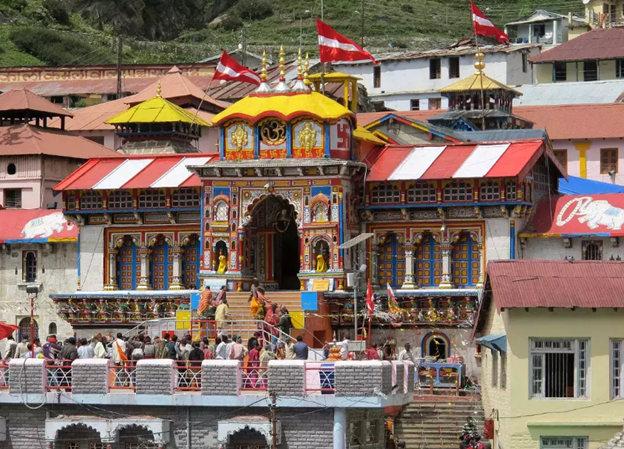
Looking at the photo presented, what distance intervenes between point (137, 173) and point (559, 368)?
823 inches

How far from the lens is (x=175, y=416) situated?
4138 cm

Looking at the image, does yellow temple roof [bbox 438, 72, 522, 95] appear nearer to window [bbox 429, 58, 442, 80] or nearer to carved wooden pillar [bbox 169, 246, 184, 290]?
window [bbox 429, 58, 442, 80]

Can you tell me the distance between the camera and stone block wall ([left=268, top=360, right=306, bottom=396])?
4034 centimetres

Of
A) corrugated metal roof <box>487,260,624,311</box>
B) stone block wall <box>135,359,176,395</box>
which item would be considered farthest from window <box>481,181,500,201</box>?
stone block wall <box>135,359,176,395</box>

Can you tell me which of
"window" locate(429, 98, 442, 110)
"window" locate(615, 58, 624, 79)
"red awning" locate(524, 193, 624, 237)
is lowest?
"red awning" locate(524, 193, 624, 237)

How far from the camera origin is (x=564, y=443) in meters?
43.1

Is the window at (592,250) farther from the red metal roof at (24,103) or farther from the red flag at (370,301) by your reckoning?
the red metal roof at (24,103)

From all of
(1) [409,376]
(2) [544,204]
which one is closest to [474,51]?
(2) [544,204]

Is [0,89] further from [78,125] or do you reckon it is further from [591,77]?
[591,77]

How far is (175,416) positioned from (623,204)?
19.7 m

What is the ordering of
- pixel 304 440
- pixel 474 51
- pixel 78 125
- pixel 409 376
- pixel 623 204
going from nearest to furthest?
pixel 304 440
pixel 409 376
pixel 623 204
pixel 78 125
pixel 474 51

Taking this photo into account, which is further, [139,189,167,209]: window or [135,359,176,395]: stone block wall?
[139,189,167,209]: window

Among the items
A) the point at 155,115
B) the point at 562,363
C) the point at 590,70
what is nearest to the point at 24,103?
the point at 155,115

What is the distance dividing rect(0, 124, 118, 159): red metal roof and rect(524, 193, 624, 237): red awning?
23.7 meters
